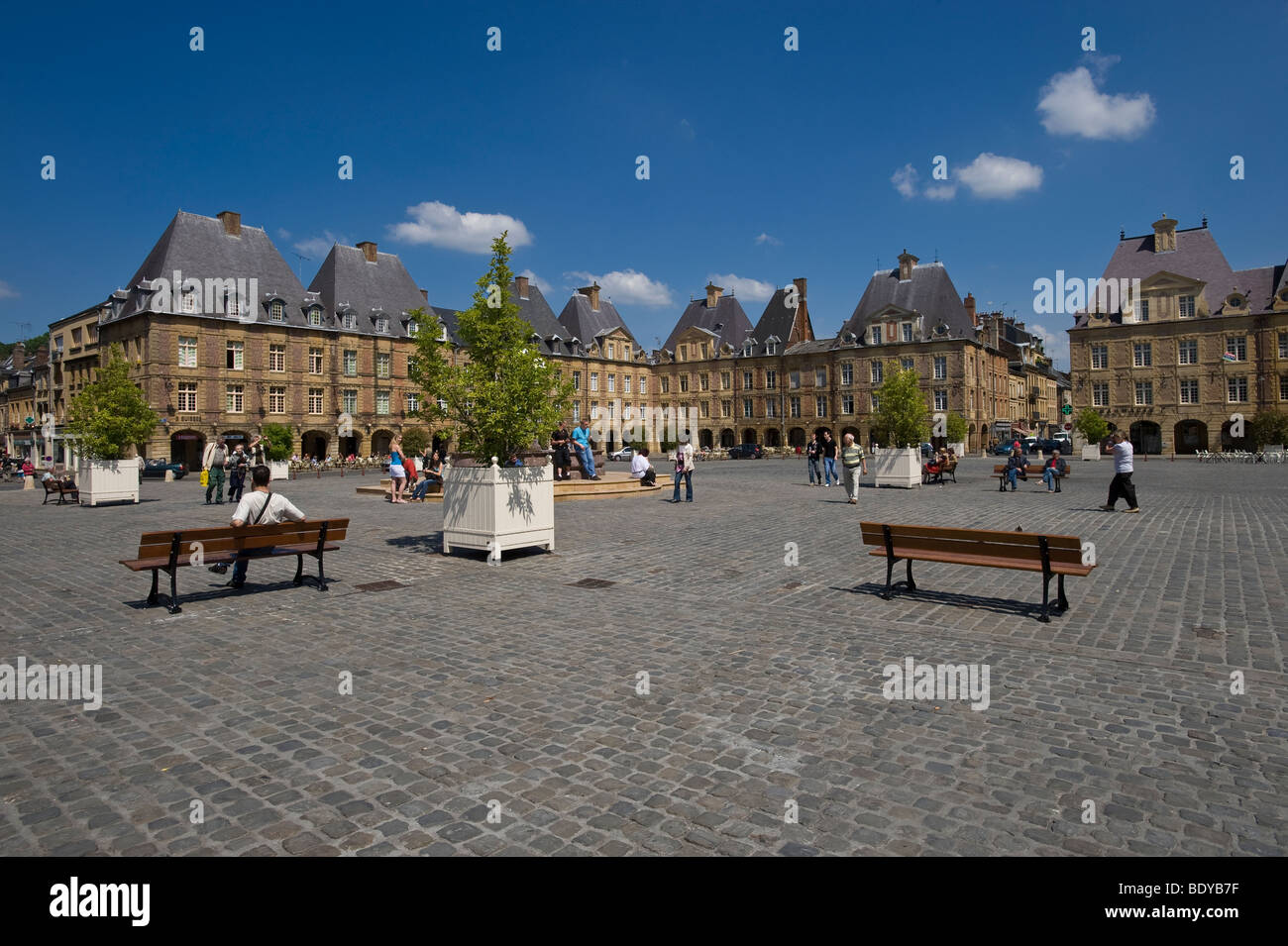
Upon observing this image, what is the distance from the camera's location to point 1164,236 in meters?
58.8

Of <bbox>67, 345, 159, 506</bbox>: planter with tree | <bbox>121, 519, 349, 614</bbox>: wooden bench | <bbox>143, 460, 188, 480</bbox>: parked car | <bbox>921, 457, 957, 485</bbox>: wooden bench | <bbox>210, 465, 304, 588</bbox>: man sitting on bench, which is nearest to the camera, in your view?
<bbox>121, 519, 349, 614</bbox>: wooden bench

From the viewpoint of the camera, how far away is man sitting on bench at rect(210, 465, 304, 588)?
878cm

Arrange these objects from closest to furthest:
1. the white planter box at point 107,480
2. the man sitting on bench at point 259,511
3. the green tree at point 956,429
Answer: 1. the man sitting on bench at point 259,511
2. the white planter box at point 107,480
3. the green tree at point 956,429

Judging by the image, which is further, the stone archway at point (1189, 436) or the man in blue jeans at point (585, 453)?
the stone archway at point (1189, 436)

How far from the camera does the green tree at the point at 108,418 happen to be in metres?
21.9

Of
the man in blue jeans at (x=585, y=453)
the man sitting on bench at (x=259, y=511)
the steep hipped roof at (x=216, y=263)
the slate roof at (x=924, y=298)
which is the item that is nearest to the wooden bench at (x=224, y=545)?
the man sitting on bench at (x=259, y=511)

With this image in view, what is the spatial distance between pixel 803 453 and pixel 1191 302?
30844 millimetres

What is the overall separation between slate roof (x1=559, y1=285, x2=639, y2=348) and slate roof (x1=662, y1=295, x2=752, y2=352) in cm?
646

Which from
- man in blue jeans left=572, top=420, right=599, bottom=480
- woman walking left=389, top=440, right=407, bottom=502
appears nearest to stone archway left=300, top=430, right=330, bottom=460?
woman walking left=389, top=440, right=407, bottom=502

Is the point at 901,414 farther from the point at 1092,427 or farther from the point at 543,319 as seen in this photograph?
the point at 543,319

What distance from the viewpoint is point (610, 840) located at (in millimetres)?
3426

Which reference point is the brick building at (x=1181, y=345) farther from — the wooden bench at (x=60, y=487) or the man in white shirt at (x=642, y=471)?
the wooden bench at (x=60, y=487)

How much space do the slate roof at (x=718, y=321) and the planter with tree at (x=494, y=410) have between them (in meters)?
69.2

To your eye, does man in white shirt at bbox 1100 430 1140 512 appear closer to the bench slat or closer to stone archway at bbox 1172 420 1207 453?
the bench slat
